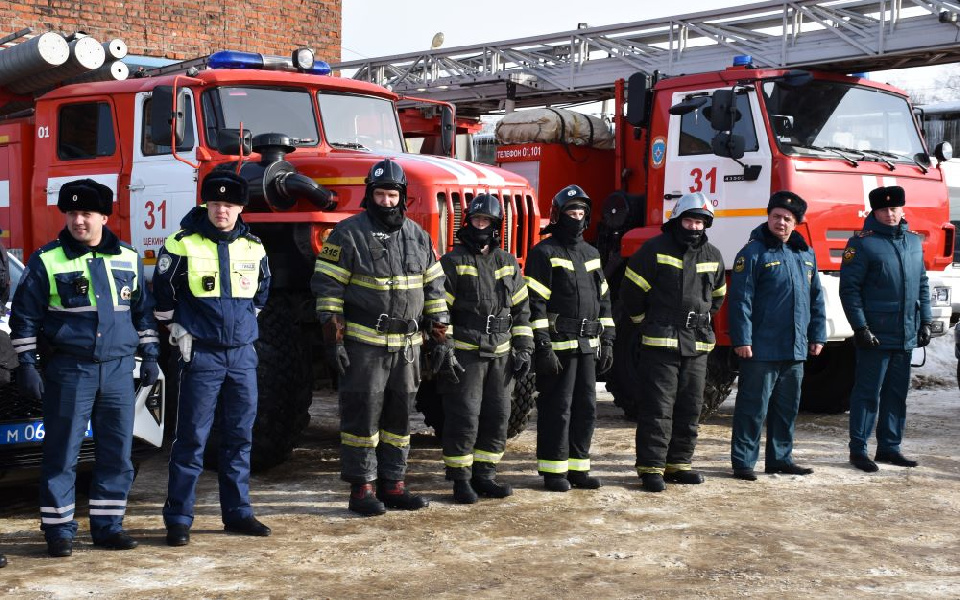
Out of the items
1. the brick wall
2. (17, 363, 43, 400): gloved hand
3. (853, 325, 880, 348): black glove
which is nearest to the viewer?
(17, 363, 43, 400): gloved hand

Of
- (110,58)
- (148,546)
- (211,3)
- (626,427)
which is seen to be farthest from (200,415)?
(211,3)

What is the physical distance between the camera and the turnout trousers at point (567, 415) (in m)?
6.49

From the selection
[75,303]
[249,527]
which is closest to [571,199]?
[249,527]

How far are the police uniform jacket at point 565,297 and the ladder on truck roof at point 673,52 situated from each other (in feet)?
14.9

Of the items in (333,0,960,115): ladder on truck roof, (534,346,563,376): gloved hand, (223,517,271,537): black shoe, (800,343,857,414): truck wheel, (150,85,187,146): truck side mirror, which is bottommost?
(223,517,271,537): black shoe

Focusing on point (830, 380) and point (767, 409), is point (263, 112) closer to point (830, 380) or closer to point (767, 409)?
point (767, 409)

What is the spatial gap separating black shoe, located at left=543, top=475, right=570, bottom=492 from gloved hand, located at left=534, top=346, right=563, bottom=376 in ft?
2.02

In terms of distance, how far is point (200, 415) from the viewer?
527cm

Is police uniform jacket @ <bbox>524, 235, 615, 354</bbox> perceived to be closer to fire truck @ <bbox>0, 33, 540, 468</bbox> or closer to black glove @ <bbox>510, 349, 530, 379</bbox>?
black glove @ <bbox>510, 349, 530, 379</bbox>

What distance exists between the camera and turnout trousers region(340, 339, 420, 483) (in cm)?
579

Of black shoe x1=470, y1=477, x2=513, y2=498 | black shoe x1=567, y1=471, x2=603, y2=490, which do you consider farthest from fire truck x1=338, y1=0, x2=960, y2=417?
black shoe x1=470, y1=477, x2=513, y2=498

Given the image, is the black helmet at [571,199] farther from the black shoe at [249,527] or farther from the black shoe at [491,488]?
the black shoe at [249,527]

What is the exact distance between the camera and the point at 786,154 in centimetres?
798

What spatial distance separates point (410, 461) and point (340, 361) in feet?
5.93
